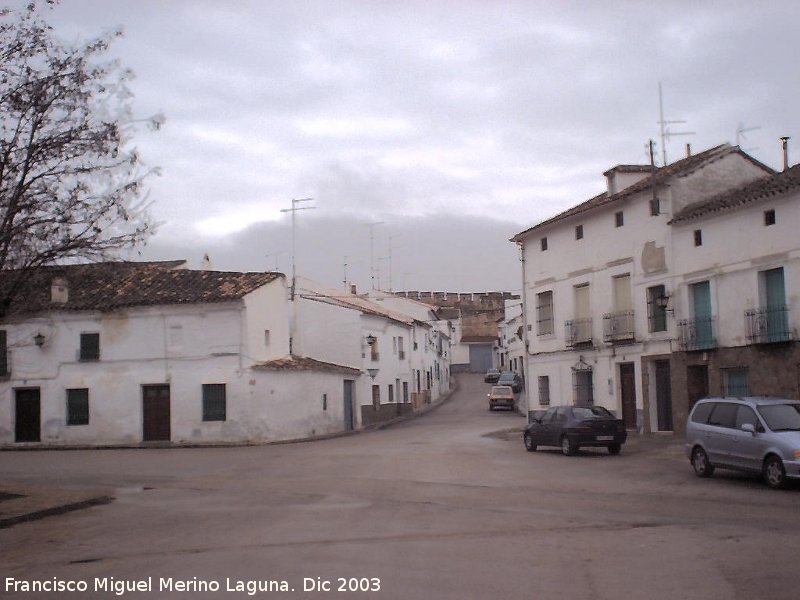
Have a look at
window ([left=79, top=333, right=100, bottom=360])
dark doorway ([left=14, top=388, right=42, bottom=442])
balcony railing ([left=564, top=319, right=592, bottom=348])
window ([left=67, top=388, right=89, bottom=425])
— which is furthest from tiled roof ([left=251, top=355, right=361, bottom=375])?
balcony railing ([left=564, top=319, right=592, bottom=348])

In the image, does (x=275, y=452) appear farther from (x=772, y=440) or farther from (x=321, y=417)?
(x=772, y=440)

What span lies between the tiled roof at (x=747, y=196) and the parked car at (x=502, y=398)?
26312 millimetres

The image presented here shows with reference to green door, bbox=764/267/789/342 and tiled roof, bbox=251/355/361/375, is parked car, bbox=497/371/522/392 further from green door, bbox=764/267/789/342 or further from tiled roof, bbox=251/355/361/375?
green door, bbox=764/267/789/342

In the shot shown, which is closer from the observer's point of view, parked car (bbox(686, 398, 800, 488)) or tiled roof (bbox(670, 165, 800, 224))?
parked car (bbox(686, 398, 800, 488))

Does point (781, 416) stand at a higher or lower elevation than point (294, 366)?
lower

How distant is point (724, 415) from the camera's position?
18297 mm

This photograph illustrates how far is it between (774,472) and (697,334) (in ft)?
43.1

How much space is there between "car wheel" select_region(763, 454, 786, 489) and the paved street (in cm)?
35

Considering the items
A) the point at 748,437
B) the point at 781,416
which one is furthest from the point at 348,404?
the point at 781,416

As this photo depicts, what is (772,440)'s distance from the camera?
16.4 meters

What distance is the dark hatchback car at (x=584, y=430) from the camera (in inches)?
1001

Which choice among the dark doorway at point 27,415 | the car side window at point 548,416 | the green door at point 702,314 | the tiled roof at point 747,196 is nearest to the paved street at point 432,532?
the car side window at point 548,416

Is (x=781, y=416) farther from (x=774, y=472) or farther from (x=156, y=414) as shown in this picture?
(x=156, y=414)

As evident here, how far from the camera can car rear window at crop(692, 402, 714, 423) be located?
1891 centimetres
